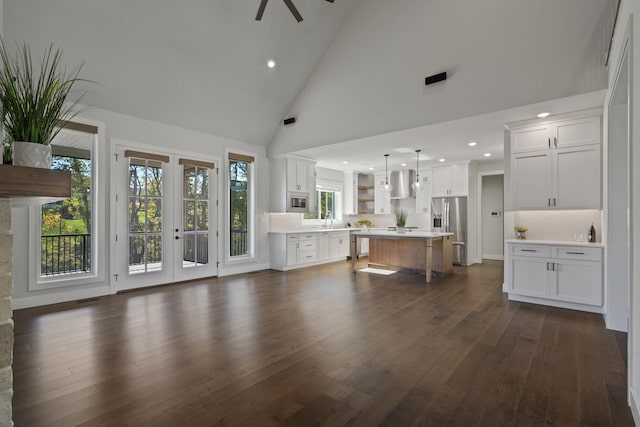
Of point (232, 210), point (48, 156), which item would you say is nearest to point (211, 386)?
point (48, 156)

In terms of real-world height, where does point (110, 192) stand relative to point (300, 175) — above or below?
Result: below

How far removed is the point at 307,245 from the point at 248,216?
5.09ft

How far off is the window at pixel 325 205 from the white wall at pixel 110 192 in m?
1.97

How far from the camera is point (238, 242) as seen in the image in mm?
6812

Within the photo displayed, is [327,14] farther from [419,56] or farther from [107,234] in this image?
[107,234]

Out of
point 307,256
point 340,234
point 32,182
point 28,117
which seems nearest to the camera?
point 32,182

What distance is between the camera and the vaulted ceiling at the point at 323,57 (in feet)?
12.1

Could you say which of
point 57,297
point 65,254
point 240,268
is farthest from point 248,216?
point 57,297

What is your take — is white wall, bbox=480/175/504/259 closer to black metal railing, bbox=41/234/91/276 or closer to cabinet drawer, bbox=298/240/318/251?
cabinet drawer, bbox=298/240/318/251

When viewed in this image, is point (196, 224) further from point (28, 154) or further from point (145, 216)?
point (28, 154)

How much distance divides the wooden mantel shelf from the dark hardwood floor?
1.40 meters

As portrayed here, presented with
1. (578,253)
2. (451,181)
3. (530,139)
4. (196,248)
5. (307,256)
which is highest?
(530,139)

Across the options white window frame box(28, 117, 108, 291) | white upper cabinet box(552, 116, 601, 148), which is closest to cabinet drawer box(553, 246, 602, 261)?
white upper cabinet box(552, 116, 601, 148)

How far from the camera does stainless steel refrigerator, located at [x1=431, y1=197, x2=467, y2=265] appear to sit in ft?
25.2
